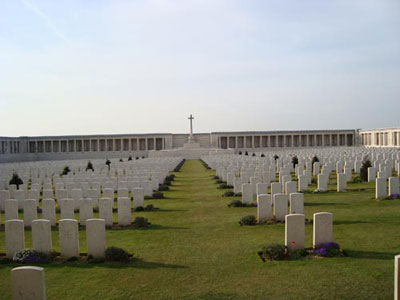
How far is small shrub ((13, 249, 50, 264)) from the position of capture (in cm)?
765

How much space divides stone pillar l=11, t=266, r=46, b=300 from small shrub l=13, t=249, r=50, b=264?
2.95 metres

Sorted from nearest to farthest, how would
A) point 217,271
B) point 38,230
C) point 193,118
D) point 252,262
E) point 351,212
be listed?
point 217,271 → point 252,262 → point 38,230 → point 351,212 → point 193,118

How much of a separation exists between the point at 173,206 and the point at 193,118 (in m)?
51.9

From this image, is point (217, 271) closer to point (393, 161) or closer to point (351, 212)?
point (351, 212)

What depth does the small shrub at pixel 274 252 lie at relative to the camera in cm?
734

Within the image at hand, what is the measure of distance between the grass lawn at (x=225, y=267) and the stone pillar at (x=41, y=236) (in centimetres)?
63

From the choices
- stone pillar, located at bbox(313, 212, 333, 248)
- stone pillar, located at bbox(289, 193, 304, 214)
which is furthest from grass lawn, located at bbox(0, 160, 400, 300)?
stone pillar, located at bbox(289, 193, 304, 214)

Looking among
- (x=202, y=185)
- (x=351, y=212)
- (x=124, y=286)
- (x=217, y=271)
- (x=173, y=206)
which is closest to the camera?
(x=124, y=286)

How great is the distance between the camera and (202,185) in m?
20.8

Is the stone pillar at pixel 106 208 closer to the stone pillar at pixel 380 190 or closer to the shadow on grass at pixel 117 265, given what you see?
the shadow on grass at pixel 117 265

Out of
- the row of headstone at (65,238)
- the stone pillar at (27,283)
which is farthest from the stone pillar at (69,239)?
the stone pillar at (27,283)

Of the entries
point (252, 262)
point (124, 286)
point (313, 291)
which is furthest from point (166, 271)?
point (313, 291)

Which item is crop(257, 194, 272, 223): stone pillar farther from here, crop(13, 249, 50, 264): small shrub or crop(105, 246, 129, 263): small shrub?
crop(13, 249, 50, 264): small shrub

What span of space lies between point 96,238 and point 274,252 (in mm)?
3495
